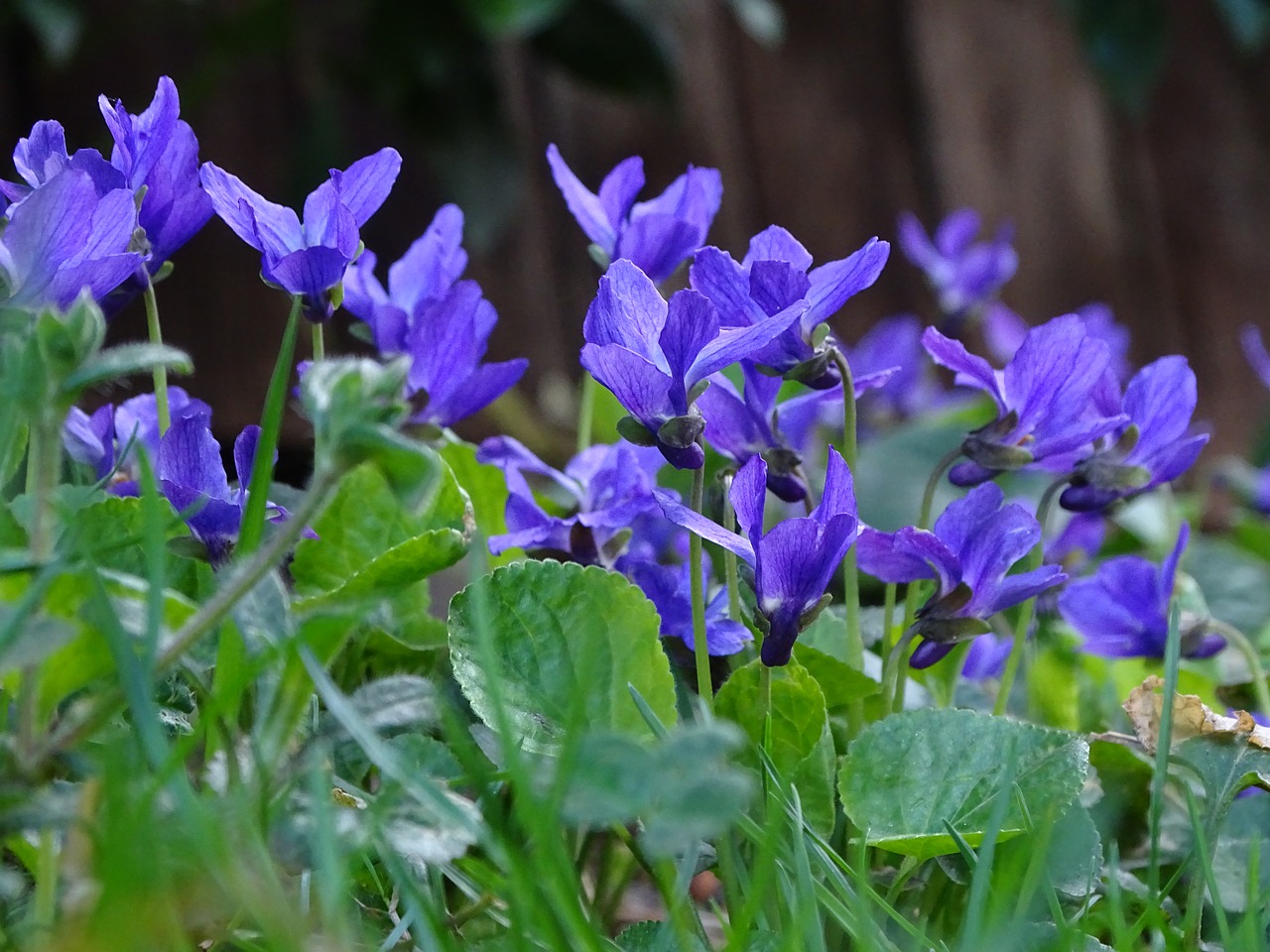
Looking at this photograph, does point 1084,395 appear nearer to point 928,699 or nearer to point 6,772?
point 928,699

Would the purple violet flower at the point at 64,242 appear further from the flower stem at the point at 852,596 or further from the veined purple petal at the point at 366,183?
the flower stem at the point at 852,596

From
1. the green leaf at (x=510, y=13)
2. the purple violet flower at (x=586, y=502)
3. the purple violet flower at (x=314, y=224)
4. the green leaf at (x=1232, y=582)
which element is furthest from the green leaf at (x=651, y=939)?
the green leaf at (x=510, y=13)

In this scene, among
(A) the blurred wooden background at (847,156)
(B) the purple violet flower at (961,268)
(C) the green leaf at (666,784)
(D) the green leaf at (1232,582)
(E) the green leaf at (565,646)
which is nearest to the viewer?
(C) the green leaf at (666,784)

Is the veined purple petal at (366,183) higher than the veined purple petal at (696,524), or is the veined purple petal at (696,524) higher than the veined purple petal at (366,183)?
the veined purple petal at (366,183)

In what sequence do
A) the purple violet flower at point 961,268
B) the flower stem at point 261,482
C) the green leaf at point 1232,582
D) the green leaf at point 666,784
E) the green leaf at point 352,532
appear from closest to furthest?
the green leaf at point 666,784 → the flower stem at point 261,482 → the green leaf at point 352,532 → the green leaf at point 1232,582 → the purple violet flower at point 961,268

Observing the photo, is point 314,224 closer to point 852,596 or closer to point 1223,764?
point 852,596

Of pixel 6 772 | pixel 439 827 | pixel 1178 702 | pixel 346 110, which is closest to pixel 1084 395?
pixel 1178 702

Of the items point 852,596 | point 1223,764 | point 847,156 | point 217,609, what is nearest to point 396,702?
point 217,609
